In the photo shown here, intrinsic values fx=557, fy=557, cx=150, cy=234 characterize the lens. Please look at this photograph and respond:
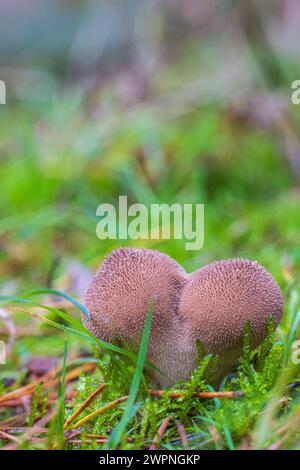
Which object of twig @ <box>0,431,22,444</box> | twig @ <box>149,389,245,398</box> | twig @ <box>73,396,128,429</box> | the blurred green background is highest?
the blurred green background

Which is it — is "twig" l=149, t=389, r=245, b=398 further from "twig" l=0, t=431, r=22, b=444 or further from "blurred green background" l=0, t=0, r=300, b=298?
"blurred green background" l=0, t=0, r=300, b=298

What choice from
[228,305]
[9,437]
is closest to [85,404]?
[9,437]

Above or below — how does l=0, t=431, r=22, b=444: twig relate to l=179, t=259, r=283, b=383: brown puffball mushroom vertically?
below

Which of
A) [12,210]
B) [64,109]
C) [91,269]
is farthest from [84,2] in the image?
[91,269]

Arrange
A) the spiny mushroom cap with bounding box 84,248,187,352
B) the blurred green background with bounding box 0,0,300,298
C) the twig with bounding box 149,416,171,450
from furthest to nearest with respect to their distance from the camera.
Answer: the blurred green background with bounding box 0,0,300,298, the spiny mushroom cap with bounding box 84,248,187,352, the twig with bounding box 149,416,171,450

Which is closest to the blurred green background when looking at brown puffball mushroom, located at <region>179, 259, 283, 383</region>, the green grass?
the green grass

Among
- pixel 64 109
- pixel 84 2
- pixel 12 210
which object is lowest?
pixel 12 210

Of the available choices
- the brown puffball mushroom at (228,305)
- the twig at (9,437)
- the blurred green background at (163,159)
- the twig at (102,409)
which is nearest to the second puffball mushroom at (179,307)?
the brown puffball mushroom at (228,305)
